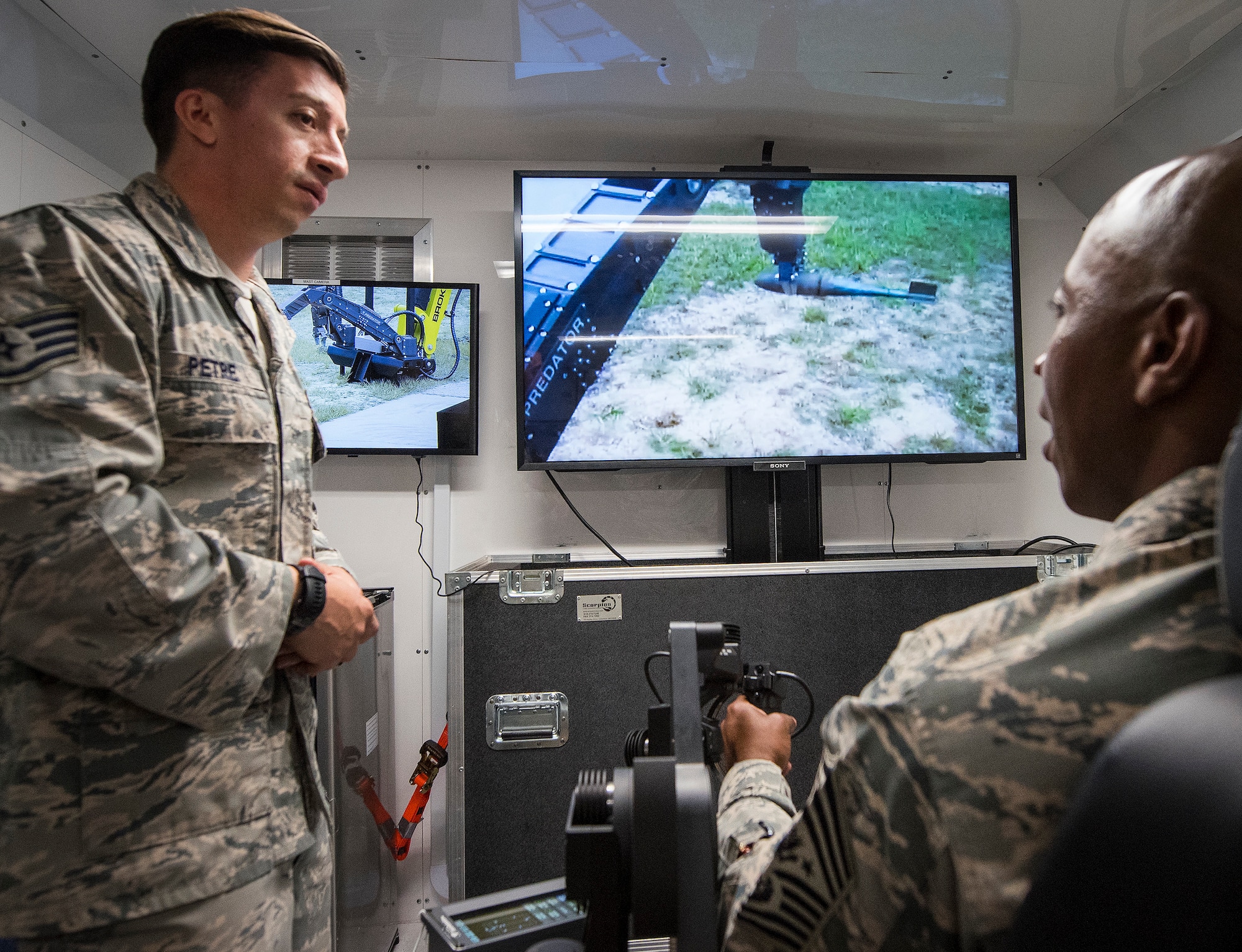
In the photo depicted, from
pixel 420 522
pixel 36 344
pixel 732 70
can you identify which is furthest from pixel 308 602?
pixel 732 70

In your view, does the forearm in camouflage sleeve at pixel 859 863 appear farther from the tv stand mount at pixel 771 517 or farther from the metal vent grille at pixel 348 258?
the metal vent grille at pixel 348 258

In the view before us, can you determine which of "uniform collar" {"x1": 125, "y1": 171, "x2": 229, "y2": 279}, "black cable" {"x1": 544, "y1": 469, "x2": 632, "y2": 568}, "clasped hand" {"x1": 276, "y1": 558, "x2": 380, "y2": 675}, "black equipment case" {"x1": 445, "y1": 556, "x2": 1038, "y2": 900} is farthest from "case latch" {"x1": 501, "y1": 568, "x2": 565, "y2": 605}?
"uniform collar" {"x1": 125, "y1": 171, "x2": 229, "y2": 279}

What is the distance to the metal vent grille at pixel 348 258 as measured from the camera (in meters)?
2.60

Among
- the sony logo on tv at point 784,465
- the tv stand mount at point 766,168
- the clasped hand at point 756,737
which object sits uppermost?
the tv stand mount at point 766,168

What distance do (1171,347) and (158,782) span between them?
46.4 inches

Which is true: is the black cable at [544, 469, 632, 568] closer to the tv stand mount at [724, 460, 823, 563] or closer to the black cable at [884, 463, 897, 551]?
the tv stand mount at [724, 460, 823, 563]

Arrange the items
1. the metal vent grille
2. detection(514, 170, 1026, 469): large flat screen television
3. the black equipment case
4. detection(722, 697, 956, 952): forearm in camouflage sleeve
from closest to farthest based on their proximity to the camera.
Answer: detection(722, 697, 956, 952): forearm in camouflage sleeve → the black equipment case → detection(514, 170, 1026, 469): large flat screen television → the metal vent grille

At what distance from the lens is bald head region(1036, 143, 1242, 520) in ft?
2.04

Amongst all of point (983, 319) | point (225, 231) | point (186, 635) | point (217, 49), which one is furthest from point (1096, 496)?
point (983, 319)

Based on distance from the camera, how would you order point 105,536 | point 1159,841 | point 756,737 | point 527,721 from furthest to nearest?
point 527,721, point 756,737, point 105,536, point 1159,841

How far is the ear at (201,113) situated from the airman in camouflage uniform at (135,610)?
0.15m

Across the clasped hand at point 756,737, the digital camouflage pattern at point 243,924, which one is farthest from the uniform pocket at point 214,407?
the clasped hand at point 756,737

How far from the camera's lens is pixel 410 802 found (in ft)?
6.98

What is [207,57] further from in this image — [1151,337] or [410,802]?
[410,802]
